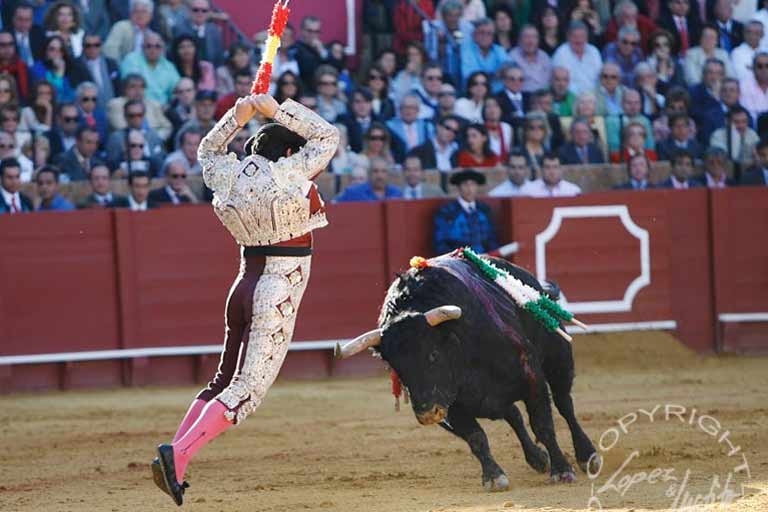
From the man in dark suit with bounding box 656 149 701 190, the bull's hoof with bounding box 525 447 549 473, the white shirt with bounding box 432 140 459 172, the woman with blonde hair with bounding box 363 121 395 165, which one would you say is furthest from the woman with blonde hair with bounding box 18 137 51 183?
the bull's hoof with bounding box 525 447 549 473

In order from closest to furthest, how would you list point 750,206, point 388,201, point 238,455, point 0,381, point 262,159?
1. point 262,159
2. point 238,455
3. point 0,381
4. point 388,201
5. point 750,206

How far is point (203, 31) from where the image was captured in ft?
38.5

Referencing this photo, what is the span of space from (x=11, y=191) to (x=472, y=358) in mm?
5218

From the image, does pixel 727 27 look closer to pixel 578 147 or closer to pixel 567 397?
pixel 578 147

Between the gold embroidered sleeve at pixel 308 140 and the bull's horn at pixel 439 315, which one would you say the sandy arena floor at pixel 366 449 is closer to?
the bull's horn at pixel 439 315

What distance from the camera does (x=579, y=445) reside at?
6.58 meters

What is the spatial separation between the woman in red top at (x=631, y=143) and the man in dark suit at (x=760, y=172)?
0.85 m

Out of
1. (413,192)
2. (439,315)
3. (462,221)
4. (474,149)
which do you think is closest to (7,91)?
(413,192)

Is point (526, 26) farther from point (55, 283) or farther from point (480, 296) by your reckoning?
point (480, 296)

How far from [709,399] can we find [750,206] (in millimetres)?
3089

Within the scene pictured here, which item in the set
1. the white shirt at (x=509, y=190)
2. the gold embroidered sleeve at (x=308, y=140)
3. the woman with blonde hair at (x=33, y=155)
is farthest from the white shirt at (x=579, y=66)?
the gold embroidered sleeve at (x=308, y=140)

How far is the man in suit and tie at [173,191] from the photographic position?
420 inches

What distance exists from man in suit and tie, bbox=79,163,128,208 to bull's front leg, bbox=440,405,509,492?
16.2 feet

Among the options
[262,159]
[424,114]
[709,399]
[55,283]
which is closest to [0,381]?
[55,283]
